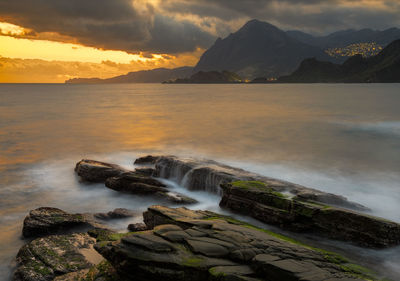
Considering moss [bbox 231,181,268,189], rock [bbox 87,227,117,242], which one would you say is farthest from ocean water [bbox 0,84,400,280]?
moss [bbox 231,181,268,189]

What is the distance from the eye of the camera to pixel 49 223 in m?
12.1

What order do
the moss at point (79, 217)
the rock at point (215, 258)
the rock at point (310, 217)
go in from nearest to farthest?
the rock at point (215, 258)
the rock at point (310, 217)
the moss at point (79, 217)

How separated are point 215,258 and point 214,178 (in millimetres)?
9233

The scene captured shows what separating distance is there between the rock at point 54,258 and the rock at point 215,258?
1.66m

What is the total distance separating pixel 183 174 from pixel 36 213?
8111mm

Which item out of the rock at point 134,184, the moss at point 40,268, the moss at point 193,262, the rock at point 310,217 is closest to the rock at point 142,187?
the rock at point 134,184

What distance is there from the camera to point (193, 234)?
8.52 metres

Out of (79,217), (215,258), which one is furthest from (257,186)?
(79,217)

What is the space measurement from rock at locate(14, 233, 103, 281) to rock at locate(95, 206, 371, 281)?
5.46 feet

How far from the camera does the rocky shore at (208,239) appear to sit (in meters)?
7.27

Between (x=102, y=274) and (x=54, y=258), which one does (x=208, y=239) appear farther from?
(x=54, y=258)

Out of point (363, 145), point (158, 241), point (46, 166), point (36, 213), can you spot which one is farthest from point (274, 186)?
point (363, 145)

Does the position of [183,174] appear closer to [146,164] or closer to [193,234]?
[146,164]

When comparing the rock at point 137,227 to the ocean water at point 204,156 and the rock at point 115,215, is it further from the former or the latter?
the rock at point 115,215
